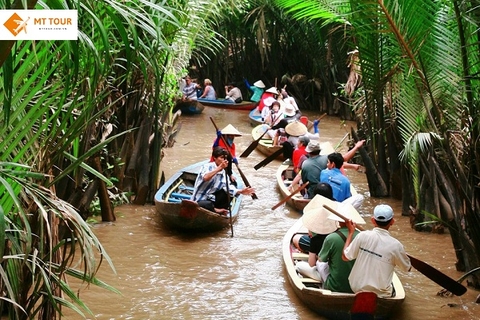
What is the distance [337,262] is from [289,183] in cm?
567

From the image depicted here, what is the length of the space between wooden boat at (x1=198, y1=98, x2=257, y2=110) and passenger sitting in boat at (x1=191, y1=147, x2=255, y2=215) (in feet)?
45.3

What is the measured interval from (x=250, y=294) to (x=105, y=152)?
3.26 metres

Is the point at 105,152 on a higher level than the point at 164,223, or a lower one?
higher

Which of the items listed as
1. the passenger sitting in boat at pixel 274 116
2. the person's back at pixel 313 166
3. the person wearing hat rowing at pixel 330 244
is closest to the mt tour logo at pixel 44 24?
the person wearing hat rowing at pixel 330 244

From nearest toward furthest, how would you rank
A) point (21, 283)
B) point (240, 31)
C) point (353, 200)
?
point (21, 283) < point (353, 200) < point (240, 31)

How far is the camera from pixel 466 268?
7293 mm

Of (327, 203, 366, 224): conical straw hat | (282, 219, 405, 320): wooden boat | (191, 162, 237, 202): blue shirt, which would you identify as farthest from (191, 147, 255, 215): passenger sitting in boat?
(327, 203, 366, 224): conical straw hat

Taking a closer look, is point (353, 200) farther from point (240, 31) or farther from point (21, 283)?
point (240, 31)

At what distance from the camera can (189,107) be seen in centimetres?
2206

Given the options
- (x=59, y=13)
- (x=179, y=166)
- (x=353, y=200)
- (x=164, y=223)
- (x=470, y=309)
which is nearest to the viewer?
(x=59, y=13)

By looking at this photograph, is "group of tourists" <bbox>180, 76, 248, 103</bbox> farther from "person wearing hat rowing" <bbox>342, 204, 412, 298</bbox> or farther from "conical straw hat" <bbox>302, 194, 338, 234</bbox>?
"person wearing hat rowing" <bbox>342, 204, 412, 298</bbox>

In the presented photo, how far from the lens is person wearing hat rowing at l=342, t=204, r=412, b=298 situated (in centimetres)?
570

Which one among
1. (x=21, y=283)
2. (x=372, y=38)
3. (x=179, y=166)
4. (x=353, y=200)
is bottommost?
(x=179, y=166)

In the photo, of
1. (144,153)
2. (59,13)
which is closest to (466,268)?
(144,153)
